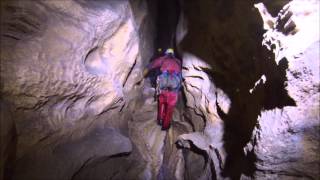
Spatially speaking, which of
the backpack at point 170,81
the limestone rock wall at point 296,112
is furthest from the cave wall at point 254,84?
the backpack at point 170,81

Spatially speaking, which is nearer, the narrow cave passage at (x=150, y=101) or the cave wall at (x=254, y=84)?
the cave wall at (x=254, y=84)

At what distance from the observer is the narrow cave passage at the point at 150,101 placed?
2.49 meters

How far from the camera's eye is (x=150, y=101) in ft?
19.7

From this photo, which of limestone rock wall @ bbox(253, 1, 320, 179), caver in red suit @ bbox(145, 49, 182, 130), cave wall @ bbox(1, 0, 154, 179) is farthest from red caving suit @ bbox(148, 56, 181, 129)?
limestone rock wall @ bbox(253, 1, 320, 179)

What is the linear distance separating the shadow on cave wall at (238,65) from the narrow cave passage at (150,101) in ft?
0.06

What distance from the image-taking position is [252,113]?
3.54 m

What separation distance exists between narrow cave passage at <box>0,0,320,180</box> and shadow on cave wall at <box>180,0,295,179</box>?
0.06 ft

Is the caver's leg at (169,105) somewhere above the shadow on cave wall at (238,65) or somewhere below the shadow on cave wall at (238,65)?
below

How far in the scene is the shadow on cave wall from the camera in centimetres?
288

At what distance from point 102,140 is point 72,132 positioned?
1.72 ft

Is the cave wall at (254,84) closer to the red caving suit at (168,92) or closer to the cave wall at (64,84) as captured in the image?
the red caving suit at (168,92)

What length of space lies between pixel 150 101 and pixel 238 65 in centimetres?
249

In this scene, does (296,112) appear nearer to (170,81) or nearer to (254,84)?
(254,84)

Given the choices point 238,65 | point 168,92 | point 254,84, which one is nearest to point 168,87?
point 168,92
